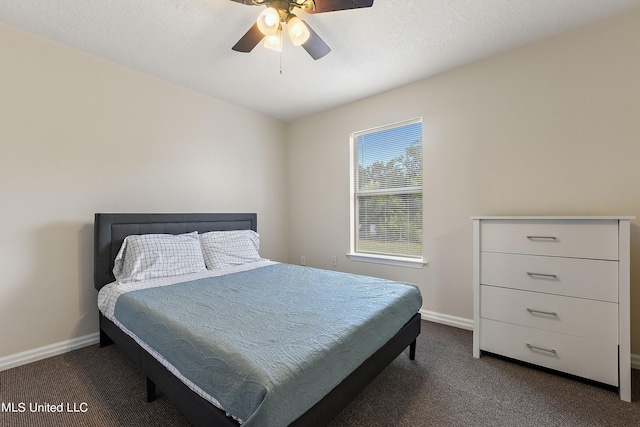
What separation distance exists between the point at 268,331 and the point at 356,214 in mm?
2275

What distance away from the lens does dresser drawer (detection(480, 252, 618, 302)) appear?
1.62 meters

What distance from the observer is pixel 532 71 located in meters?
2.19

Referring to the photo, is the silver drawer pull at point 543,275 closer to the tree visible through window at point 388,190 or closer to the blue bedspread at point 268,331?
the blue bedspread at point 268,331

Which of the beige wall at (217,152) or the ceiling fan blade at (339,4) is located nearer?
the ceiling fan blade at (339,4)

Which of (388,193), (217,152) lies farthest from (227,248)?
(388,193)

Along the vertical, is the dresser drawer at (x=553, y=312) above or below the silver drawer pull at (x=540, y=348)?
above

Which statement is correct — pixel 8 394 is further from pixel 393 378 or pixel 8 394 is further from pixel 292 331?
pixel 393 378

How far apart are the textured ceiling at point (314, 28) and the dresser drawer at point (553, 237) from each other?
4.65ft

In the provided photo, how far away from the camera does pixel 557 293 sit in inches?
69.3

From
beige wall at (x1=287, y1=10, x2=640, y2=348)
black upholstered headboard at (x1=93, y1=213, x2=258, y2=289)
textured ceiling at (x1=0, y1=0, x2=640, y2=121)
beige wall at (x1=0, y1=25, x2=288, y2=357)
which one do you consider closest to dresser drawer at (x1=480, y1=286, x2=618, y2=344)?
beige wall at (x1=287, y1=10, x2=640, y2=348)

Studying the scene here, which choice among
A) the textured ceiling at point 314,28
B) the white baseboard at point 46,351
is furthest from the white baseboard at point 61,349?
the textured ceiling at point 314,28

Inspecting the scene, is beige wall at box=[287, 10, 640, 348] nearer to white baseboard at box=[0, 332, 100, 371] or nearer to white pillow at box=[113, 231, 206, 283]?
white pillow at box=[113, 231, 206, 283]

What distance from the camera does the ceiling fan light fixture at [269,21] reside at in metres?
1.57

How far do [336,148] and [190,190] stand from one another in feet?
5.82
